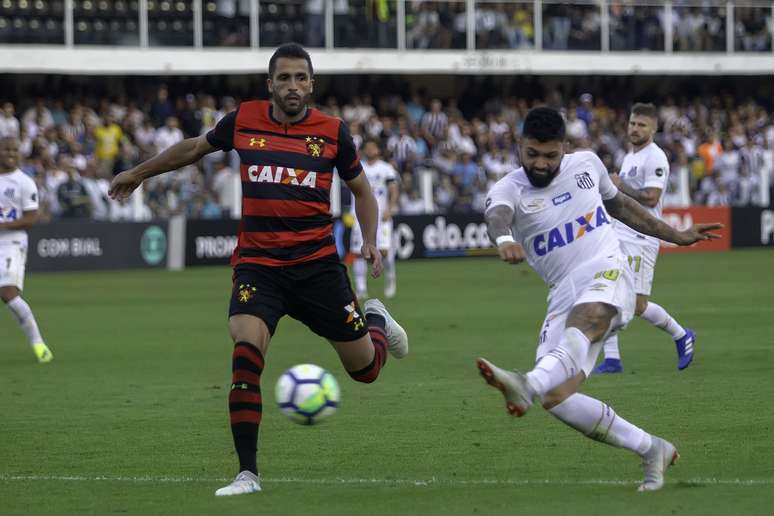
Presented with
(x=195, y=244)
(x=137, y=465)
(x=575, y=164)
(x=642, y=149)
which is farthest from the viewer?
(x=195, y=244)

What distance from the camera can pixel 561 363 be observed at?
25.0ft

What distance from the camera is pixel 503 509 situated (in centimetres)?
740

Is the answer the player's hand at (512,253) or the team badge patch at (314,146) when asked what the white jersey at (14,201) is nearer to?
the team badge patch at (314,146)

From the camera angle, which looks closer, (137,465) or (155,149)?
(137,465)

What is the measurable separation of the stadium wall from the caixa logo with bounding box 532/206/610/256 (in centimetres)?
2329

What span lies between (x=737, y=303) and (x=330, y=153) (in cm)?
1388

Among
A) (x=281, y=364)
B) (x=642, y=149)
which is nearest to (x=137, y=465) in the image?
(x=281, y=364)

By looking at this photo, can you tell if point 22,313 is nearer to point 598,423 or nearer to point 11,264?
point 11,264

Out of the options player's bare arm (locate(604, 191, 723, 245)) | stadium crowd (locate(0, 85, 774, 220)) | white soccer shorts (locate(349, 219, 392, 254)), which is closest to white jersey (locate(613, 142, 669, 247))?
player's bare arm (locate(604, 191, 723, 245))

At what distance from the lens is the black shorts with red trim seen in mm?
8445

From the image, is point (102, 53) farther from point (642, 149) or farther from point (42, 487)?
point (42, 487)

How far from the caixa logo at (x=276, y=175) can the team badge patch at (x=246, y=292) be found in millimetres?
613

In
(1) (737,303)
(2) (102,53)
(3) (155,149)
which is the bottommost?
(1) (737,303)

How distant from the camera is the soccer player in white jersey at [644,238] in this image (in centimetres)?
1364
